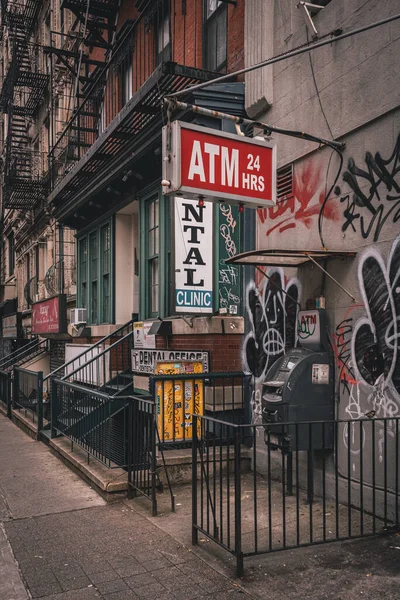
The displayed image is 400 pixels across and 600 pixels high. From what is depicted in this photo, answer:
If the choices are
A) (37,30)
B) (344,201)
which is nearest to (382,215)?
(344,201)

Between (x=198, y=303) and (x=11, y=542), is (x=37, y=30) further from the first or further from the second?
(x=11, y=542)

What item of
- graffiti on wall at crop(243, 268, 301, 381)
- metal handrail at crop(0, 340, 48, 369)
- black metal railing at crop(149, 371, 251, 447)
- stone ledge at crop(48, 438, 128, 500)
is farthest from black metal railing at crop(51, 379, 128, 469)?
metal handrail at crop(0, 340, 48, 369)

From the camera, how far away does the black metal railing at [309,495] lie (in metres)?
5.13

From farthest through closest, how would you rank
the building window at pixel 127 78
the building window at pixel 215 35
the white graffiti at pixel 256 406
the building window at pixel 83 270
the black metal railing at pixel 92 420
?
the building window at pixel 83 270, the building window at pixel 127 78, the building window at pixel 215 35, the white graffiti at pixel 256 406, the black metal railing at pixel 92 420

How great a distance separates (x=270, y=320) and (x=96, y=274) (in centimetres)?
746

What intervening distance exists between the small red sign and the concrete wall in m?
9.35

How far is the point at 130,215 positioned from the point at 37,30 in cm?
1330

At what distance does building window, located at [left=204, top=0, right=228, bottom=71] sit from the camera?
975 cm

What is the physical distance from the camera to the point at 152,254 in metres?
11.4

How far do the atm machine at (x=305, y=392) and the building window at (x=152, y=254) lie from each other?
4833mm

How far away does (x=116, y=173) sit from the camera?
11.5m

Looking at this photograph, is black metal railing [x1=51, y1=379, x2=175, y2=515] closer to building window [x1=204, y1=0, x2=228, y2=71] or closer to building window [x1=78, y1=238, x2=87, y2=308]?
building window [x1=204, y1=0, x2=228, y2=71]

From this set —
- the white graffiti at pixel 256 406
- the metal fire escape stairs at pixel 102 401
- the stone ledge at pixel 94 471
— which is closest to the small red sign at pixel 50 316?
the metal fire escape stairs at pixel 102 401

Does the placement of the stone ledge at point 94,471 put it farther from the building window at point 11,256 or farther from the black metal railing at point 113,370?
the building window at point 11,256
